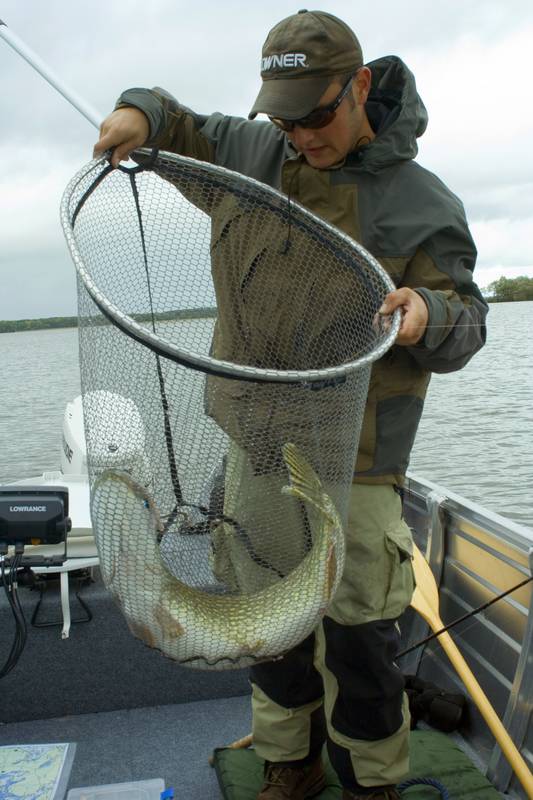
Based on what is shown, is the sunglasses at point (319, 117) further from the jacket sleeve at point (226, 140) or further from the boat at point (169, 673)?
the boat at point (169, 673)

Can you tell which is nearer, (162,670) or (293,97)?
(293,97)

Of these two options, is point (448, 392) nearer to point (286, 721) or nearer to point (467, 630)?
point (467, 630)

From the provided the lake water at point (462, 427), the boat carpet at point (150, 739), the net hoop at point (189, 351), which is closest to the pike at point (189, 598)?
the net hoop at point (189, 351)

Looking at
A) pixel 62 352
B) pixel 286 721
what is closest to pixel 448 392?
pixel 62 352

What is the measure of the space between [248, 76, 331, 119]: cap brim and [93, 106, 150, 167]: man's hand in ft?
0.84

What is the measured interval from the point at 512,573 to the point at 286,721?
2.77 feet

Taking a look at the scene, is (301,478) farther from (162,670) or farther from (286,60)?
(162,670)

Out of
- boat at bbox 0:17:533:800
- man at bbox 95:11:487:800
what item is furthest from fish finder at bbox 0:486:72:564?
man at bbox 95:11:487:800

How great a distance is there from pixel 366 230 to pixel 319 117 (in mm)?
285

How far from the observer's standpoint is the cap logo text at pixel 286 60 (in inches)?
61.9

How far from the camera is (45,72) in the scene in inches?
80.0

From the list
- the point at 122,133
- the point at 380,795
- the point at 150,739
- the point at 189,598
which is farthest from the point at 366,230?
the point at 150,739

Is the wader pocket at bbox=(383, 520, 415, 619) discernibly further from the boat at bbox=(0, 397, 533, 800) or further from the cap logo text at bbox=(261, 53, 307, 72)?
the cap logo text at bbox=(261, 53, 307, 72)

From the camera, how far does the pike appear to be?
1.37 metres
